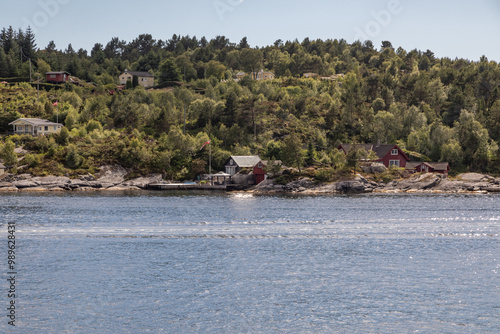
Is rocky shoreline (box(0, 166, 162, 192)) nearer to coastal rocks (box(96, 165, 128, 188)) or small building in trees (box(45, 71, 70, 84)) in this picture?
coastal rocks (box(96, 165, 128, 188))

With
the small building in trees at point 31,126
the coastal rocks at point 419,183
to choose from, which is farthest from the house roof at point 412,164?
the small building in trees at point 31,126

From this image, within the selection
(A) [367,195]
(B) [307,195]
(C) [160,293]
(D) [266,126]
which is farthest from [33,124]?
(C) [160,293]

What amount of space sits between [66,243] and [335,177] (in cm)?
7167

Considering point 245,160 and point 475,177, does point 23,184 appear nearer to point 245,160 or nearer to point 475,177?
point 245,160

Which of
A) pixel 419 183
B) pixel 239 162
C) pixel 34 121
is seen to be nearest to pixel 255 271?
pixel 419 183

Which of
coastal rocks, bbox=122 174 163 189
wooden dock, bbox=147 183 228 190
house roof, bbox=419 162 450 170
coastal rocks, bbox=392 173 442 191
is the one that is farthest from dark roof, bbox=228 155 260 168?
house roof, bbox=419 162 450 170

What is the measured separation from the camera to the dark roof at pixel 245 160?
400ft

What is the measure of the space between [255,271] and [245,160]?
83688 mm

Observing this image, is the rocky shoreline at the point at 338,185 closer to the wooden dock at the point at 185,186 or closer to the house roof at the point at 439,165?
the house roof at the point at 439,165

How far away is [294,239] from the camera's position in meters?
53.6

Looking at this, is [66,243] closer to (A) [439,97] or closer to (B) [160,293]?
(B) [160,293]

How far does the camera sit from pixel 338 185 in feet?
362

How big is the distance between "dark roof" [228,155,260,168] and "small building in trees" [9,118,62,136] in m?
47.3

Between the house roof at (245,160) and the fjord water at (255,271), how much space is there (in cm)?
4835
